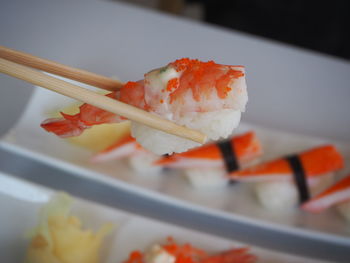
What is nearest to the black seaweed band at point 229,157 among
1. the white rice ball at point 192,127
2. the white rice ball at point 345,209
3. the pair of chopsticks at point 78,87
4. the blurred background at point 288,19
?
the white rice ball at point 345,209

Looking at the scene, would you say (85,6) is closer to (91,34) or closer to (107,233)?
(91,34)

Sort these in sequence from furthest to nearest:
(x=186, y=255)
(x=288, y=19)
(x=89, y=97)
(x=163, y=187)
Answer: (x=288, y=19)
(x=163, y=187)
(x=186, y=255)
(x=89, y=97)

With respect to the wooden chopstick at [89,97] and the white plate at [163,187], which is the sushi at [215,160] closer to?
the white plate at [163,187]

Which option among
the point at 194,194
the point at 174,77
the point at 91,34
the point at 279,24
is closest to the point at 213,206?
the point at 194,194

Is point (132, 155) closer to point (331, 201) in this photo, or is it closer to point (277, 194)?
point (277, 194)

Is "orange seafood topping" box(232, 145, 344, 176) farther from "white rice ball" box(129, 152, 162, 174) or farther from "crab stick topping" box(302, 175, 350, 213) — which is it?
"white rice ball" box(129, 152, 162, 174)

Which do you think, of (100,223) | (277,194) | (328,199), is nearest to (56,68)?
(100,223)
